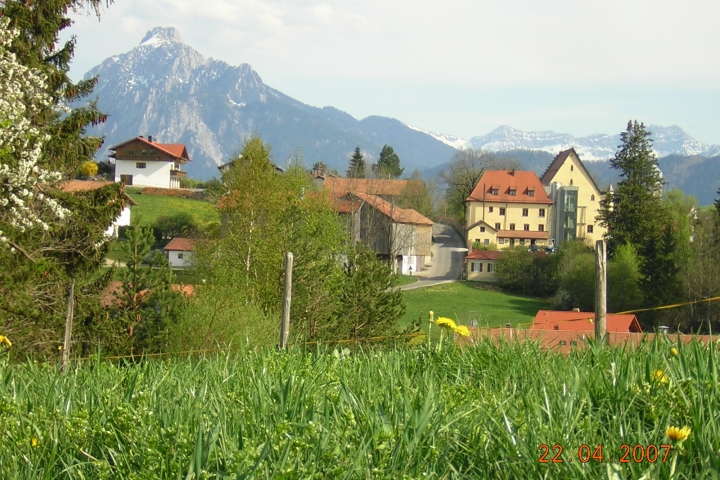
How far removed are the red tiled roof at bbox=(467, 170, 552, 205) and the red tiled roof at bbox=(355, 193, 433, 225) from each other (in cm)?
1568

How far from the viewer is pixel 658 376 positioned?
3268mm

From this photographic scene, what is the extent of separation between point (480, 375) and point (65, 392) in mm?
2194

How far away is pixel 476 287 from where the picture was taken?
64688mm

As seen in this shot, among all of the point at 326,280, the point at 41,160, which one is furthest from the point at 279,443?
the point at 326,280

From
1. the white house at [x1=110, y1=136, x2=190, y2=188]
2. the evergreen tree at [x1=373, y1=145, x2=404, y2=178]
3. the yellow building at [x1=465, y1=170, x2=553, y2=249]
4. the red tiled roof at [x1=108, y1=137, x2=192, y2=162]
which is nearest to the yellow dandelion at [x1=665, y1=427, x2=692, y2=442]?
the yellow building at [x1=465, y1=170, x2=553, y2=249]

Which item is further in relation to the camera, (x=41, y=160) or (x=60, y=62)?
(x=60, y=62)

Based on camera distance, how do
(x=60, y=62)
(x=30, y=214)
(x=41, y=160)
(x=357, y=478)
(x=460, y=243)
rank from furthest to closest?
(x=460, y=243) → (x=60, y=62) → (x=41, y=160) → (x=30, y=214) → (x=357, y=478)

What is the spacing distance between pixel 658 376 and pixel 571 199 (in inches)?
3688

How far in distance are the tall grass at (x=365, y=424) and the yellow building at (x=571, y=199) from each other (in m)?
89.8

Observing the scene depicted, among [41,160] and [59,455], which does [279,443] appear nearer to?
[59,455]

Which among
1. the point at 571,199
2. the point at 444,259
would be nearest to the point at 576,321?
the point at 444,259

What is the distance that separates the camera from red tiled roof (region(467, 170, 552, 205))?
3585 inches

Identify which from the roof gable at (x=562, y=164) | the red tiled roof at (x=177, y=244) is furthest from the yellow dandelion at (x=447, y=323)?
the roof gable at (x=562, y=164)

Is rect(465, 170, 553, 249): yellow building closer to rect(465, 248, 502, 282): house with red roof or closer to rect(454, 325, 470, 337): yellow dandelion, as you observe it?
rect(465, 248, 502, 282): house with red roof
